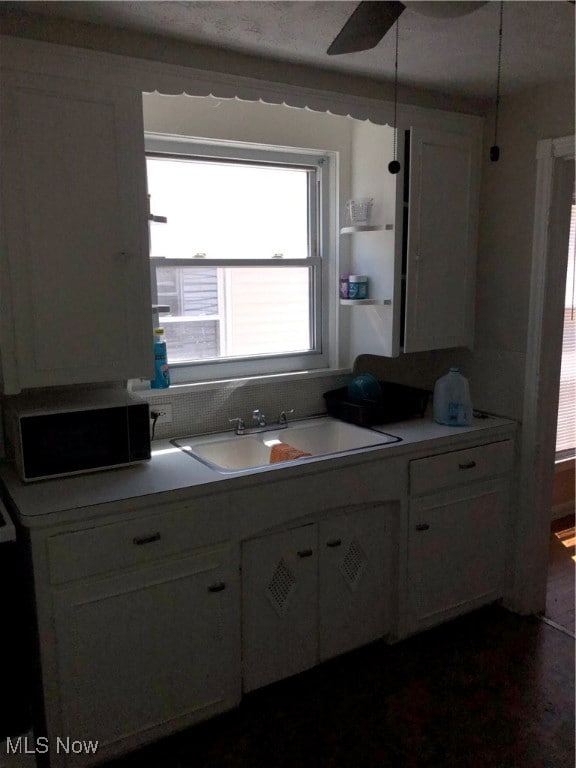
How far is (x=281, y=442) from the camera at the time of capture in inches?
104

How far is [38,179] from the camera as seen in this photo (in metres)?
1.86

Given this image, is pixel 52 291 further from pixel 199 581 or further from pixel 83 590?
pixel 199 581

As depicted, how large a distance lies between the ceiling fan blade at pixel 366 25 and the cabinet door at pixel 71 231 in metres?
0.77

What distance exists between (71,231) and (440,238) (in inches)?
62.5

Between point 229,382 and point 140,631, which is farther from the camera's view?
point 229,382

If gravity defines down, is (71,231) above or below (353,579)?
above

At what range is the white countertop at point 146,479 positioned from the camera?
183 cm

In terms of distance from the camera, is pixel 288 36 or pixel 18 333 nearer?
pixel 18 333

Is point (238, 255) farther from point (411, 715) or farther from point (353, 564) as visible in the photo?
point (411, 715)

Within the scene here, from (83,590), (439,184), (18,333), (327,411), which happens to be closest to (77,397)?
(18,333)

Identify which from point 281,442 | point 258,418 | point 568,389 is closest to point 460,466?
point 281,442

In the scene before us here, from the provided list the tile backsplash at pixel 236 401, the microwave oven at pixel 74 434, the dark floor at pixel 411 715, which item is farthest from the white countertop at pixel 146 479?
the dark floor at pixel 411 715

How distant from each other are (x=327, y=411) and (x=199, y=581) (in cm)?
114

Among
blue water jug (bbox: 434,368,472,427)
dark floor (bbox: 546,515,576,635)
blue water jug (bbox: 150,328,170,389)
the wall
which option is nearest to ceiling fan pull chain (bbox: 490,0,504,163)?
the wall
